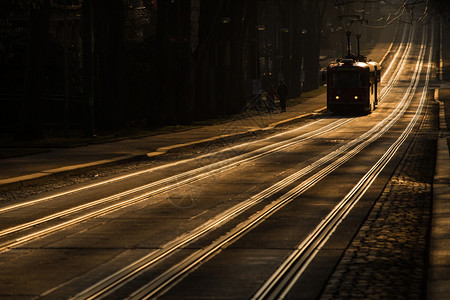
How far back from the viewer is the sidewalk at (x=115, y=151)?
20922 millimetres

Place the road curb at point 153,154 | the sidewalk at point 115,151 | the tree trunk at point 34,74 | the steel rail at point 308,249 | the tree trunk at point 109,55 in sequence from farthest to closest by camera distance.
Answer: the tree trunk at point 109,55 → the tree trunk at point 34,74 → the sidewalk at point 115,151 → the road curb at point 153,154 → the steel rail at point 308,249

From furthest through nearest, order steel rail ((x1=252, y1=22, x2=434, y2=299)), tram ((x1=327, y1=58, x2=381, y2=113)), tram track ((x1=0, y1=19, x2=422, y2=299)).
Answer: tram ((x1=327, y1=58, x2=381, y2=113)) → tram track ((x1=0, y1=19, x2=422, y2=299)) → steel rail ((x1=252, y1=22, x2=434, y2=299))

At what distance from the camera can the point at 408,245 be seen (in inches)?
456

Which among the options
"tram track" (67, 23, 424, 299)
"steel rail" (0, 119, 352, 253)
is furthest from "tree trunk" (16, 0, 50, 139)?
"tram track" (67, 23, 424, 299)

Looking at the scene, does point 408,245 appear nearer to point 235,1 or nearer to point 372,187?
point 372,187

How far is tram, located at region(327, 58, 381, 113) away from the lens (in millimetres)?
54906

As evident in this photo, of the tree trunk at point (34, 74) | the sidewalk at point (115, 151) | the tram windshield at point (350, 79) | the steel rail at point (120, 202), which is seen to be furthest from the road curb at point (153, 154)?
the tram windshield at point (350, 79)

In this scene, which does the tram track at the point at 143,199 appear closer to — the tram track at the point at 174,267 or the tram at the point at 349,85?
the tram track at the point at 174,267

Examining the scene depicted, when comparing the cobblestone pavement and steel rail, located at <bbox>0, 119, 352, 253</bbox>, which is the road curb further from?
the cobblestone pavement

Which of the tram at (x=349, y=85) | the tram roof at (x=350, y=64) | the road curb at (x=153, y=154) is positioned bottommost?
the road curb at (x=153, y=154)

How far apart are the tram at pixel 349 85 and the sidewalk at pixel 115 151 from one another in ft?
29.4

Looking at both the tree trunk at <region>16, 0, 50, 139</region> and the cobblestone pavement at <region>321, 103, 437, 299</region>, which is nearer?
the cobblestone pavement at <region>321, 103, 437, 299</region>

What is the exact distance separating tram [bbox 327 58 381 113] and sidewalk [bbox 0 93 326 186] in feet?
29.4

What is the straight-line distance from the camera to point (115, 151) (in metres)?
26.8
